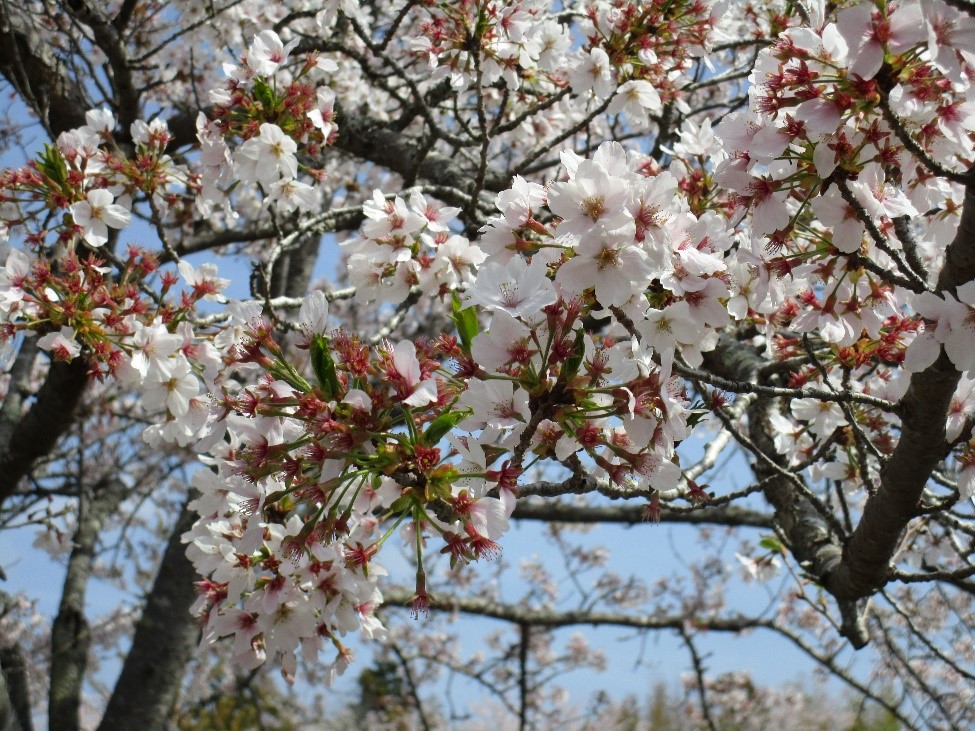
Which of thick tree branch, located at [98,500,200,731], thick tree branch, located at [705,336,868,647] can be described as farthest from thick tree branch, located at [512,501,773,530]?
thick tree branch, located at [98,500,200,731]

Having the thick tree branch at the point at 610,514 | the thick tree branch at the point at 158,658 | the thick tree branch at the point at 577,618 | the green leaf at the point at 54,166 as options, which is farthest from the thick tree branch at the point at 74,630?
the green leaf at the point at 54,166

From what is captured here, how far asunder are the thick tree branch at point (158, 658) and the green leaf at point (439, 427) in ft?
10.8

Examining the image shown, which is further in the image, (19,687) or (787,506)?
(19,687)

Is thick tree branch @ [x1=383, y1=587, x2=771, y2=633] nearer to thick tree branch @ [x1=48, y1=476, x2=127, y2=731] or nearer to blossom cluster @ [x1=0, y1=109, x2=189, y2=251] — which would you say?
thick tree branch @ [x1=48, y1=476, x2=127, y2=731]

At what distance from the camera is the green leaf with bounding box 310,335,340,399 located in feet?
4.49

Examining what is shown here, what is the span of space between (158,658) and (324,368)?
3.70 m

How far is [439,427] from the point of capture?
54.6 inches

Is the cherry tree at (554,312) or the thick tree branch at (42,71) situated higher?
the thick tree branch at (42,71)

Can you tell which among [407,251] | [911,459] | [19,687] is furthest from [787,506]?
[19,687]

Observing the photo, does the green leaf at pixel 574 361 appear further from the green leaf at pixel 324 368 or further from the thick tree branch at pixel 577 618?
the thick tree branch at pixel 577 618

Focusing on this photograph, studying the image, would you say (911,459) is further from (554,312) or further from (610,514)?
(610,514)

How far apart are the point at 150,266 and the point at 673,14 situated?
185cm

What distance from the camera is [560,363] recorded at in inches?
54.0

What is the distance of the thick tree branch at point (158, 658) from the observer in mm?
4238
